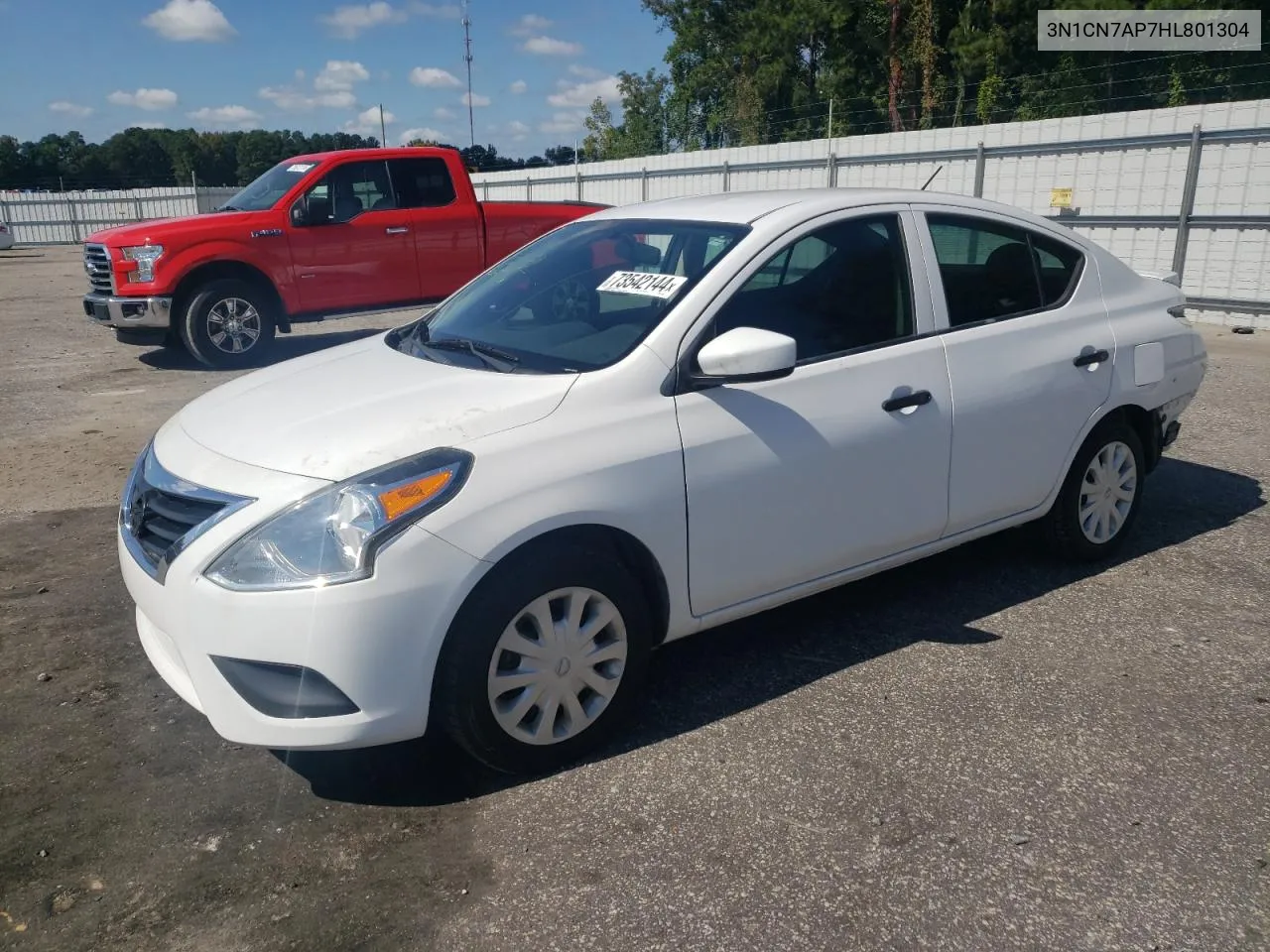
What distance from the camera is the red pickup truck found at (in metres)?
9.66

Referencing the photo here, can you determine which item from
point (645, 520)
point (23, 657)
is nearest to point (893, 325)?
point (645, 520)

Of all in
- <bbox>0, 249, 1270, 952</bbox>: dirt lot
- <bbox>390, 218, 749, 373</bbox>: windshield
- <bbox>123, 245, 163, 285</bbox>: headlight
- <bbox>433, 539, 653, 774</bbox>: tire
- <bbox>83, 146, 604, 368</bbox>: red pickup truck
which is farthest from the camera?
<bbox>83, 146, 604, 368</bbox>: red pickup truck

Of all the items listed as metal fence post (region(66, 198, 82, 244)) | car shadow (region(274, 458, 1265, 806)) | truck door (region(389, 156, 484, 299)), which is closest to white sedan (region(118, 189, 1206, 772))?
car shadow (region(274, 458, 1265, 806))

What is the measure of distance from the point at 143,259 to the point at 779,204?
7.76 metres

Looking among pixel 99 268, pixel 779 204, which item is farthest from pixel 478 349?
pixel 99 268

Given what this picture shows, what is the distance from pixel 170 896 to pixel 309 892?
345mm

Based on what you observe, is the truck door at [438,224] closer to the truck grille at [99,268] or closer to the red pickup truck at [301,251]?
the red pickup truck at [301,251]

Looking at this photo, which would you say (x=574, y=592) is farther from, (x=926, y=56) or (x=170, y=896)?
(x=926, y=56)

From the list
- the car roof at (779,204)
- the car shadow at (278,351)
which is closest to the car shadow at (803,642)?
the car roof at (779,204)

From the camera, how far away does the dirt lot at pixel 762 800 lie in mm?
2479

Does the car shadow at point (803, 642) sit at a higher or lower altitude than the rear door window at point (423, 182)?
lower

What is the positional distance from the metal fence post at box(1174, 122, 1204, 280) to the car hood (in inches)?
423

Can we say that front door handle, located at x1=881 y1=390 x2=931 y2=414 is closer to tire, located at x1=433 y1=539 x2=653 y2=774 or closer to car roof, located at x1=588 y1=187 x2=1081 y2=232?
car roof, located at x1=588 y1=187 x2=1081 y2=232

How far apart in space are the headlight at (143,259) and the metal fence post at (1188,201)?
10685 mm
